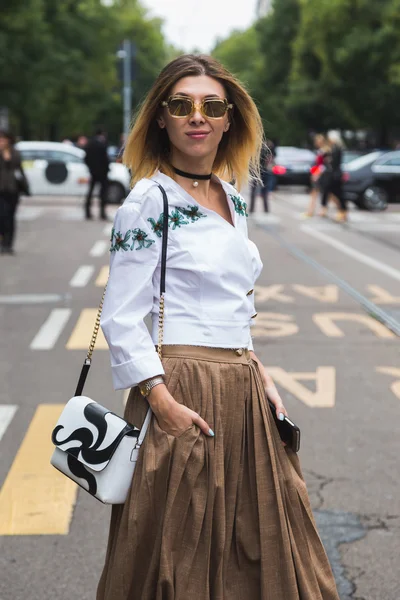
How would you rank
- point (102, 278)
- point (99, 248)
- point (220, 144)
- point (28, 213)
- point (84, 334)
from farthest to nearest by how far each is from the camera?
point (28, 213) < point (99, 248) < point (102, 278) < point (84, 334) < point (220, 144)

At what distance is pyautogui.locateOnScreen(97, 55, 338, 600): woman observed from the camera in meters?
2.62

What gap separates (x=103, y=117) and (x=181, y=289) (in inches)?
3087

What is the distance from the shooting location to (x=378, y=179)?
85.7ft

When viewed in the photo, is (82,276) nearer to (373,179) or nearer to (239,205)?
(239,205)

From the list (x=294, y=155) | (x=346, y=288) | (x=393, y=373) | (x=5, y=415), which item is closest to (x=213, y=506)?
(x=5, y=415)

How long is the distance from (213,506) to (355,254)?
13.4m

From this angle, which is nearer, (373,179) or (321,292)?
(321,292)

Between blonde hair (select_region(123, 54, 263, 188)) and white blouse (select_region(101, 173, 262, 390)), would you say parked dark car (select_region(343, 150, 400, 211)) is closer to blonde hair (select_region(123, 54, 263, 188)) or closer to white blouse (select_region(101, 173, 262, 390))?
blonde hair (select_region(123, 54, 263, 188))

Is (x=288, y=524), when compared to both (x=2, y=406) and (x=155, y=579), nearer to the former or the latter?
(x=155, y=579)

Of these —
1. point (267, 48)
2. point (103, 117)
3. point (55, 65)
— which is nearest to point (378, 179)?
point (55, 65)

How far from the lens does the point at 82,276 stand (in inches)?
509

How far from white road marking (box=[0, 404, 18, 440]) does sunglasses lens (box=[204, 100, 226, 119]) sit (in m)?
3.48

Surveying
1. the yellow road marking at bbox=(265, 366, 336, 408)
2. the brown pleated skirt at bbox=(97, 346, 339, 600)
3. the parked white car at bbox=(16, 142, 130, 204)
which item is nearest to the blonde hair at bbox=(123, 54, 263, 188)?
the brown pleated skirt at bbox=(97, 346, 339, 600)

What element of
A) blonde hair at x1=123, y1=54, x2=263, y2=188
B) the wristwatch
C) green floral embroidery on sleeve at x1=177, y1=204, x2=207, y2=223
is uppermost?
blonde hair at x1=123, y1=54, x2=263, y2=188
